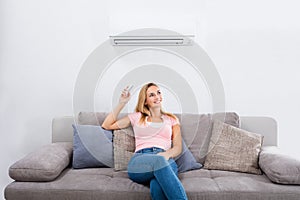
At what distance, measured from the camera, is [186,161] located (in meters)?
2.78

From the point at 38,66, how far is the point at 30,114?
0.44 metres

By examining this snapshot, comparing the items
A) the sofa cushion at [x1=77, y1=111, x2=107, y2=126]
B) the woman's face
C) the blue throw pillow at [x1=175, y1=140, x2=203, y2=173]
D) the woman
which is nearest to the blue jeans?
the woman

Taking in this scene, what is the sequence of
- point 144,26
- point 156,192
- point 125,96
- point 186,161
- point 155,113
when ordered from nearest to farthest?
point 156,192
point 186,161
point 155,113
point 125,96
point 144,26

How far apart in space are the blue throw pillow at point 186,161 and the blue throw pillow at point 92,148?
503 millimetres

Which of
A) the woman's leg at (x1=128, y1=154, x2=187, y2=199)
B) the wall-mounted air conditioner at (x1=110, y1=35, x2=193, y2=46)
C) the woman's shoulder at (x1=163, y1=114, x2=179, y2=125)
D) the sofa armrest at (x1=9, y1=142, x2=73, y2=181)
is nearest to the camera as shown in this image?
the woman's leg at (x1=128, y1=154, x2=187, y2=199)

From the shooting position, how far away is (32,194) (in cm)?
234

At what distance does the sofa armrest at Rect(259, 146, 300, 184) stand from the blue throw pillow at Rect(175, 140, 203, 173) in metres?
0.48

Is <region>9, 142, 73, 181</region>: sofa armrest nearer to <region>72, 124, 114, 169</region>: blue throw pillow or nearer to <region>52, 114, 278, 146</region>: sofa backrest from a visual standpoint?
<region>72, 124, 114, 169</region>: blue throw pillow

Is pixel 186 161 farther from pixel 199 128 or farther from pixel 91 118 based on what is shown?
pixel 91 118

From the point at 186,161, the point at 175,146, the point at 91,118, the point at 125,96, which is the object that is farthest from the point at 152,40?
the point at 186,161

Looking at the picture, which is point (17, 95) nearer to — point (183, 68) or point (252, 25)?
point (183, 68)

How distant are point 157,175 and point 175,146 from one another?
0.49 metres

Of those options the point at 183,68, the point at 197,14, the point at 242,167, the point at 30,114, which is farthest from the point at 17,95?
the point at 242,167

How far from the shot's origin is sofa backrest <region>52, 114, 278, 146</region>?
120 inches
